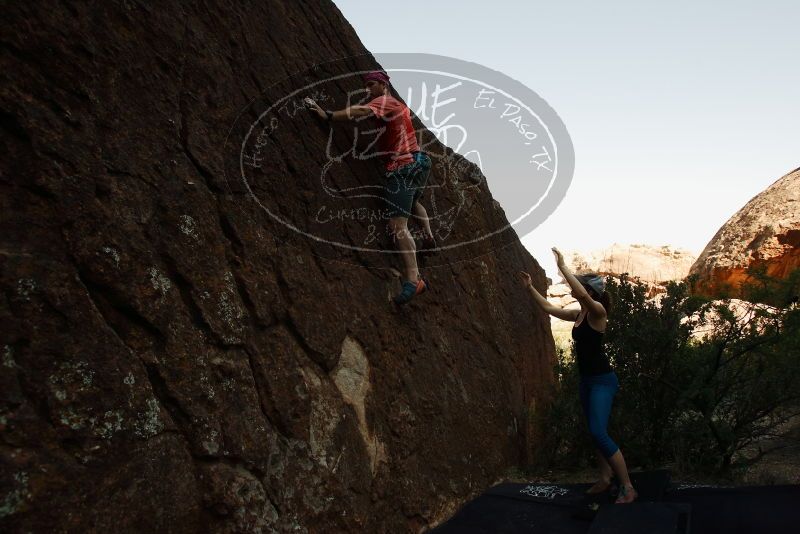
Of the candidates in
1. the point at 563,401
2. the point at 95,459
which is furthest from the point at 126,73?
the point at 563,401

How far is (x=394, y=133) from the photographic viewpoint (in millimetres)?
5035

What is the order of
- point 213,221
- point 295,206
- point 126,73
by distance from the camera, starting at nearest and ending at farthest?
point 126,73
point 213,221
point 295,206

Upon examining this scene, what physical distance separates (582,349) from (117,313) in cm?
366

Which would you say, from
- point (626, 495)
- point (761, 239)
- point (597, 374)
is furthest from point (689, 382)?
point (761, 239)

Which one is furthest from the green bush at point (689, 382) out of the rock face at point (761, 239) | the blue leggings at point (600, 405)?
the rock face at point (761, 239)

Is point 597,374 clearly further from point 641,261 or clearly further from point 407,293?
point 641,261

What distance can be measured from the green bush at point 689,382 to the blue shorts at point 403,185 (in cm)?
337

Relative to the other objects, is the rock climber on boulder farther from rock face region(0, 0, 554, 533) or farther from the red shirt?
rock face region(0, 0, 554, 533)

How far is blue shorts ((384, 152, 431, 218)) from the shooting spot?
502 cm

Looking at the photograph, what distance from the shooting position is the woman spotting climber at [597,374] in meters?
4.62

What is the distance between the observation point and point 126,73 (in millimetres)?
3129

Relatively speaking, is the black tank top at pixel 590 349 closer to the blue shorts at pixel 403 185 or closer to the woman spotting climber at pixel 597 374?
the woman spotting climber at pixel 597 374

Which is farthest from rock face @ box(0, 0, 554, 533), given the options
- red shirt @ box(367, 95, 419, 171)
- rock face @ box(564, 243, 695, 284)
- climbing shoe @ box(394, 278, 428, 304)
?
rock face @ box(564, 243, 695, 284)

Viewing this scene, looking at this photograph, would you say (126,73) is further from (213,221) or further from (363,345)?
(363,345)
